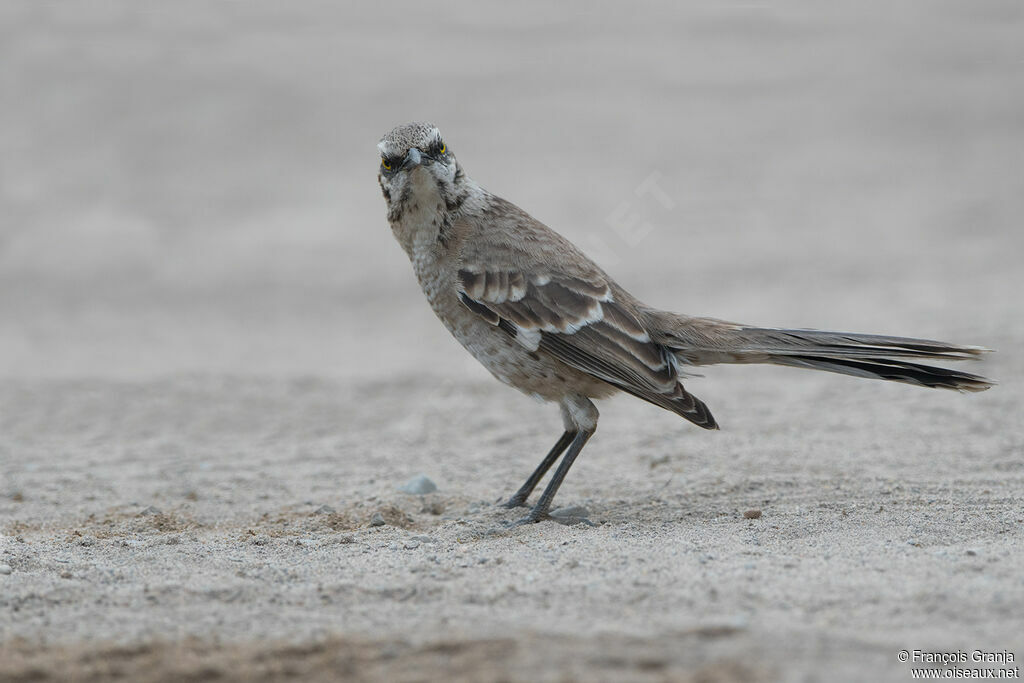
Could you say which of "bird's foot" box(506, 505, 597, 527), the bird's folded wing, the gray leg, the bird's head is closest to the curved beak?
the bird's head

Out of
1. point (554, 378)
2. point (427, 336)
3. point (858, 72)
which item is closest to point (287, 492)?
point (554, 378)

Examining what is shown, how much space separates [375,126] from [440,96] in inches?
56.4

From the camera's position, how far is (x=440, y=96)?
67.1 feet

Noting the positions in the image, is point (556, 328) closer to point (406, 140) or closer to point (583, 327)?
point (583, 327)

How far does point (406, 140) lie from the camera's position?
6629mm

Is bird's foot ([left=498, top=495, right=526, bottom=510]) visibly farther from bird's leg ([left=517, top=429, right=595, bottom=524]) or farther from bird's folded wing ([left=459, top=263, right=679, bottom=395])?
bird's folded wing ([left=459, top=263, right=679, bottom=395])

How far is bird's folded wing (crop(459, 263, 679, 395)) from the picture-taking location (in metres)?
6.14

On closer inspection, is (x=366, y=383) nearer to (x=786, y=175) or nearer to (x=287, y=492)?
(x=287, y=492)

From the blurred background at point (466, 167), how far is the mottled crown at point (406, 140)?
4.81 m

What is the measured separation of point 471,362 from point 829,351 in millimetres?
6263

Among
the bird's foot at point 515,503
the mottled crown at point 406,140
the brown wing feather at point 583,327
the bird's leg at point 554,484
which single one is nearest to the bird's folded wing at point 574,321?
the brown wing feather at point 583,327

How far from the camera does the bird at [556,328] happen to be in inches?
236

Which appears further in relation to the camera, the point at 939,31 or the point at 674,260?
the point at 939,31

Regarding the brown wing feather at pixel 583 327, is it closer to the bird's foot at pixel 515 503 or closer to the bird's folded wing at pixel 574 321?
the bird's folded wing at pixel 574 321
